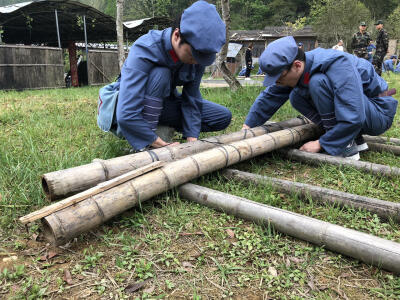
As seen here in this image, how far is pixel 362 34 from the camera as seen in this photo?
9.95 m

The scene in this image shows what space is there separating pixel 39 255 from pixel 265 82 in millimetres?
2090

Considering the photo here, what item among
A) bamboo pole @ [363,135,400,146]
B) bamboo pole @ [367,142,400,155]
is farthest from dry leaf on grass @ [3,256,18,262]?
bamboo pole @ [363,135,400,146]

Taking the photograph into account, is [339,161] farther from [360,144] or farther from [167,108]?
[167,108]

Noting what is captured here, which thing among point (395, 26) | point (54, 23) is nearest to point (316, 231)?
point (54, 23)

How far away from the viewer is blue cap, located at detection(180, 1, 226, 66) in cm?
221

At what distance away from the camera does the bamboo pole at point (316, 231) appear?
142cm

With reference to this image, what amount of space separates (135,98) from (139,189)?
2.70 feet

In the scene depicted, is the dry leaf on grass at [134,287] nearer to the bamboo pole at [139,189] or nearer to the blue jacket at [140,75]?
the bamboo pole at [139,189]

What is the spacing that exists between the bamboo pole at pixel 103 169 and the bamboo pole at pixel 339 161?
63cm

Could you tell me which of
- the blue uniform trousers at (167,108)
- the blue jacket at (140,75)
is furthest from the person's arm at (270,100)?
the blue jacket at (140,75)

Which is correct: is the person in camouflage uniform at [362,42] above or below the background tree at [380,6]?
below

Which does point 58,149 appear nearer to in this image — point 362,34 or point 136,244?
point 136,244

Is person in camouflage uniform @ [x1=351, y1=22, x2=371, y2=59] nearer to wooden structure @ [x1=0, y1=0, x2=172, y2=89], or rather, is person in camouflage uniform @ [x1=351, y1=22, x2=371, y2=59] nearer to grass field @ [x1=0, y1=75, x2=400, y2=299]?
grass field @ [x1=0, y1=75, x2=400, y2=299]

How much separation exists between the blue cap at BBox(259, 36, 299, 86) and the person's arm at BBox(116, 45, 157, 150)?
921 mm
